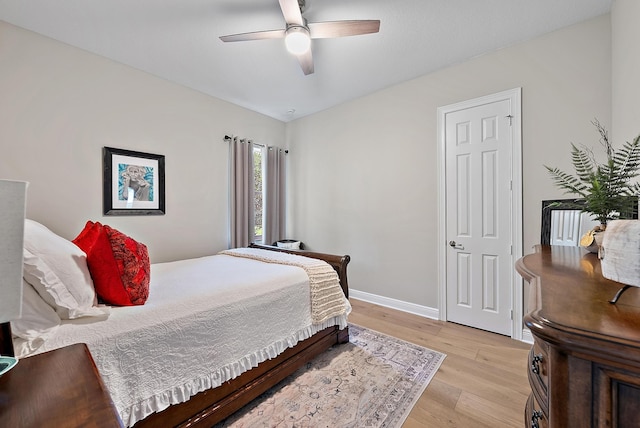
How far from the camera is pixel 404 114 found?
3168 mm

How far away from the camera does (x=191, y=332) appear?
1403 mm

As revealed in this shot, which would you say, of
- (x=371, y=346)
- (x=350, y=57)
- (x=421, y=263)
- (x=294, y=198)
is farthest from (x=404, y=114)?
(x=371, y=346)

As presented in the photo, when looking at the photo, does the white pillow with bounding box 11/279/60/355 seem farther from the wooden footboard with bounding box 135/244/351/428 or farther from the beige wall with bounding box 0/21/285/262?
the beige wall with bounding box 0/21/285/262

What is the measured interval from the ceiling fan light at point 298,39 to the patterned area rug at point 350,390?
2533mm

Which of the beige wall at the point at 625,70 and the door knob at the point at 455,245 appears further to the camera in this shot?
the door knob at the point at 455,245

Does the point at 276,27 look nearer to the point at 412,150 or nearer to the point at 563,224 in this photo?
the point at 412,150

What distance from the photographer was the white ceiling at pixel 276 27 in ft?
6.49

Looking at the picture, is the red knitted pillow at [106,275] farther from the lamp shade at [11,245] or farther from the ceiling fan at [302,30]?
the ceiling fan at [302,30]

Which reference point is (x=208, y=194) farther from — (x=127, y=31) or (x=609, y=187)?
(x=609, y=187)

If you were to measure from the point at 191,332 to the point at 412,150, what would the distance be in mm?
2839

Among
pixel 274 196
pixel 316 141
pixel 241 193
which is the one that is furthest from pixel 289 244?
pixel 316 141

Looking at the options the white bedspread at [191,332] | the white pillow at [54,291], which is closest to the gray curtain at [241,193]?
the white bedspread at [191,332]

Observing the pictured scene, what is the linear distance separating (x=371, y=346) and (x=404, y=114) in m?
2.60

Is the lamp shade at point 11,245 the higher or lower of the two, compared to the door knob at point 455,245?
higher
